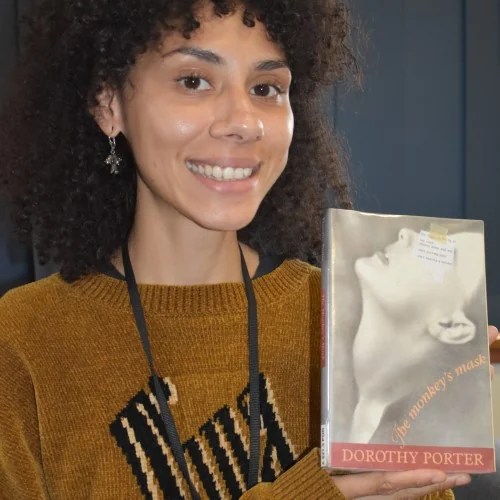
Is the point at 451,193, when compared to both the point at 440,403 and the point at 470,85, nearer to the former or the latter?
the point at 470,85

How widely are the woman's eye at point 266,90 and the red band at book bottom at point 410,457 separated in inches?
22.5

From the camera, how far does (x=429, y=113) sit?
224 cm

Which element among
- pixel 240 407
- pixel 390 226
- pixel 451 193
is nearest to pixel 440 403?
pixel 390 226

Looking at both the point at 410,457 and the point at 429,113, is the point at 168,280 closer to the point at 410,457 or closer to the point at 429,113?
the point at 410,457

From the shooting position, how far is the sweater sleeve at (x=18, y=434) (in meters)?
1.17

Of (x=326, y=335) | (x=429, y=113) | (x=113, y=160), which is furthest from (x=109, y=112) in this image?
(x=429, y=113)

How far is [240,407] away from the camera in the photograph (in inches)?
47.8

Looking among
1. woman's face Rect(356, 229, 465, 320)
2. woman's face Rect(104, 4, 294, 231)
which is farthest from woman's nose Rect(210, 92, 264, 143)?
woman's face Rect(356, 229, 465, 320)

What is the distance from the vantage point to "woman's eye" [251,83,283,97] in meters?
1.16

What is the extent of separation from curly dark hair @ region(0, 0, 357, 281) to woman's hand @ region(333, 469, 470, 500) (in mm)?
529

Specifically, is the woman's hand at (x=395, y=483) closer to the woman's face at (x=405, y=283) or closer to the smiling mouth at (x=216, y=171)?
the woman's face at (x=405, y=283)

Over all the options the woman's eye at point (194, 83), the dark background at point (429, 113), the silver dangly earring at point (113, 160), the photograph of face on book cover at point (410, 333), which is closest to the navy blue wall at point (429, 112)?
the dark background at point (429, 113)

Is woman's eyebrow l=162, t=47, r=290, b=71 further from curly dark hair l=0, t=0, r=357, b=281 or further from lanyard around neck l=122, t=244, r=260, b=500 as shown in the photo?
lanyard around neck l=122, t=244, r=260, b=500

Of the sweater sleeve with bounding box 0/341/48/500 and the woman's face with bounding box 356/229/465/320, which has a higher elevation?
the woman's face with bounding box 356/229/465/320
